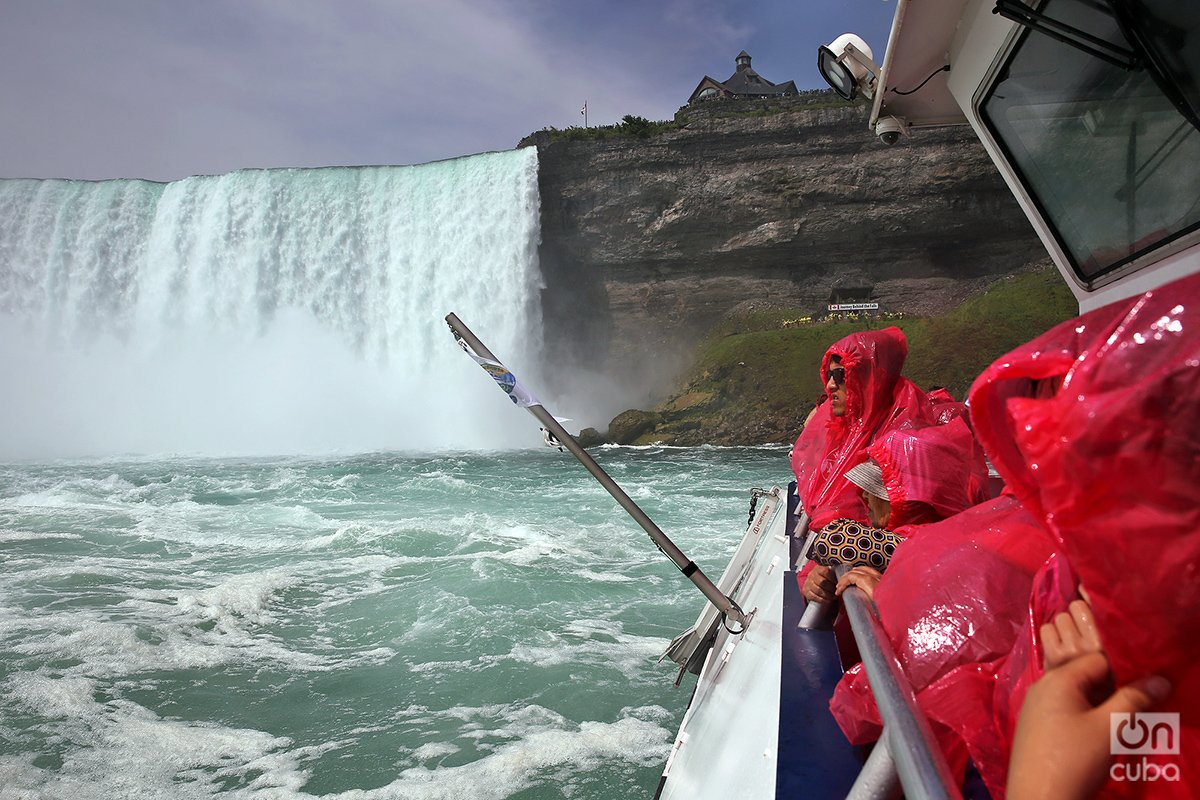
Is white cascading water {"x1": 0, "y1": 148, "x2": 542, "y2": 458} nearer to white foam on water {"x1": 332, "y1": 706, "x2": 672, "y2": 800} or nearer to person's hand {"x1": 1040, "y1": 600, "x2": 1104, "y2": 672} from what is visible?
white foam on water {"x1": 332, "y1": 706, "x2": 672, "y2": 800}

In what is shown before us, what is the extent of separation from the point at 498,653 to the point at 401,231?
29301mm

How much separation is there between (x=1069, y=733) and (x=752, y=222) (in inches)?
1403

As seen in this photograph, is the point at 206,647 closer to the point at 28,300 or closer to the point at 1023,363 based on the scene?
the point at 1023,363

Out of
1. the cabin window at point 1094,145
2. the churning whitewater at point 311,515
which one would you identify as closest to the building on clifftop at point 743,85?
the churning whitewater at point 311,515

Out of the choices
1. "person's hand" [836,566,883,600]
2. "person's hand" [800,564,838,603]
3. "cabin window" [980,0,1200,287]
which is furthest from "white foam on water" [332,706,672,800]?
"cabin window" [980,0,1200,287]

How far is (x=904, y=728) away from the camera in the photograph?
100 cm

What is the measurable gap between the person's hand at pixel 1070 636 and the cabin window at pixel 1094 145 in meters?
1.56

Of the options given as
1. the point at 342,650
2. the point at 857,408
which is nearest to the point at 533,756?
the point at 342,650

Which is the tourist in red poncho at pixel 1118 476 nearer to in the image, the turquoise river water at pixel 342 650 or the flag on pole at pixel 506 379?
the flag on pole at pixel 506 379

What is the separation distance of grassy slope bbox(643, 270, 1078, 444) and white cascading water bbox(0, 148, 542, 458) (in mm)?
8153

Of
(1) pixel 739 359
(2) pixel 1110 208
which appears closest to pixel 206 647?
(2) pixel 1110 208

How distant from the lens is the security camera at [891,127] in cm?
348

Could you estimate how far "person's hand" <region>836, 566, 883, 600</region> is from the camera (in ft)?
5.28

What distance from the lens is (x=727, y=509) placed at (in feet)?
42.7
